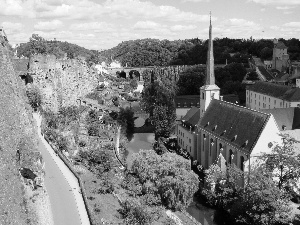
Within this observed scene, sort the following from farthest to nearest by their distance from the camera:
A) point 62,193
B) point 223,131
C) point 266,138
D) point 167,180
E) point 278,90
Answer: point 278,90 < point 223,131 < point 266,138 < point 167,180 < point 62,193

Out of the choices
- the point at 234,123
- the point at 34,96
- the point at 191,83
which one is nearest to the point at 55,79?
the point at 34,96

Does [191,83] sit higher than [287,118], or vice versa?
[191,83]

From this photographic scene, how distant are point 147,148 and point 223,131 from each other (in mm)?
15479

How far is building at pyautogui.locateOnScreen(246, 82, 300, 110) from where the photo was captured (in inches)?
2263

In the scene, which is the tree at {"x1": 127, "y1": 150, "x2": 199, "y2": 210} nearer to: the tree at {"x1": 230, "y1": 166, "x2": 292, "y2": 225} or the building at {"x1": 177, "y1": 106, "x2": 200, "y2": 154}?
the tree at {"x1": 230, "y1": 166, "x2": 292, "y2": 225}

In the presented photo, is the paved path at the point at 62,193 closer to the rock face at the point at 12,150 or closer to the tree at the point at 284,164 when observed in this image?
the rock face at the point at 12,150

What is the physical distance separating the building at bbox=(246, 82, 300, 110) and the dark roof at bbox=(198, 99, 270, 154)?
60.5 ft

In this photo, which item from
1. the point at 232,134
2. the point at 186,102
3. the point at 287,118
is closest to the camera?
the point at 232,134

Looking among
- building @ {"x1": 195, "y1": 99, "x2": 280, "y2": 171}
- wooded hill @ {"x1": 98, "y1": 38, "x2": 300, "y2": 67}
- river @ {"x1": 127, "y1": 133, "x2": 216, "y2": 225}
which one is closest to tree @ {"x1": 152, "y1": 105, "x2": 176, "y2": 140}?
river @ {"x1": 127, "y1": 133, "x2": 216, "y2": 225}

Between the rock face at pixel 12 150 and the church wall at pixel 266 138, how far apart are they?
19366 millimetres

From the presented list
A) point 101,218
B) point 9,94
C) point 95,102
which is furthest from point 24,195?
point 95,102

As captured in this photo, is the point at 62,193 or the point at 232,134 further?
the point at 232,134

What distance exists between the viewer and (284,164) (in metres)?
32.0

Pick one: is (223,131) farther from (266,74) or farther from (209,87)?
(266,74)
